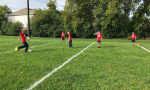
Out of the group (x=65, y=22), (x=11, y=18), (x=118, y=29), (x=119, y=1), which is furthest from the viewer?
(x=11, y=18)

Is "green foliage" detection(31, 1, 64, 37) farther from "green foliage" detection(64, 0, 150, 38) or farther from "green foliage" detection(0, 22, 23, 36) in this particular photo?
"green foliage" detection(0, 22, 23, 36)

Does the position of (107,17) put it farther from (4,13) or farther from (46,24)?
(4,13)

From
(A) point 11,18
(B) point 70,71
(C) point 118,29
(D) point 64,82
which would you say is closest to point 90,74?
(B) point 70,71

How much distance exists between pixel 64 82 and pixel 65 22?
40240 millimetres

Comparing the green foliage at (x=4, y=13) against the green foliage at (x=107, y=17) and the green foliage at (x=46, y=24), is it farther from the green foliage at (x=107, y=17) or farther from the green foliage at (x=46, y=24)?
the green foliage at (x=107, y=17)

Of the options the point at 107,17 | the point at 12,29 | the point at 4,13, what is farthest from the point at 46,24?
the point at 4,13

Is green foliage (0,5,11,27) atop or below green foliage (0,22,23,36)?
atop

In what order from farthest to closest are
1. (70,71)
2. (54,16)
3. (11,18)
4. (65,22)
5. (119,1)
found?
(11,18) < (54,16) < (65,22) < (119,1) < (70,71)

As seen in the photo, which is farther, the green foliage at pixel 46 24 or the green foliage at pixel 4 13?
the green foliage at pixel 4 13

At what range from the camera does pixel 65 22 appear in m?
44.0

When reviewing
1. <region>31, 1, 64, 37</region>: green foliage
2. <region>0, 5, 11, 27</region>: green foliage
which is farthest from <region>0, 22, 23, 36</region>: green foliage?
<region>0, 5, 11, 27</region>: green foliage

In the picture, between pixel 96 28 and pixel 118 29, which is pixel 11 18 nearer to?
pixel 96 28

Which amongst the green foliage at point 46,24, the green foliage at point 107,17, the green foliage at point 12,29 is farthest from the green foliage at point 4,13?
the green foliage at point 107,17

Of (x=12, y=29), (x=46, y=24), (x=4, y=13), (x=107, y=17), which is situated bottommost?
(x=12, y=29)
